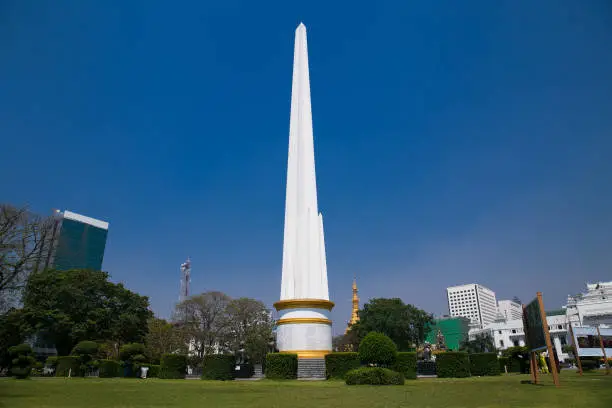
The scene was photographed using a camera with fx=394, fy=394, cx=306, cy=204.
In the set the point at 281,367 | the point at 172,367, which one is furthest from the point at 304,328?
the point at 172,367

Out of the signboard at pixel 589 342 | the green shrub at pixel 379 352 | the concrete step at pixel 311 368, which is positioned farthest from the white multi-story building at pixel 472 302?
the green shrub at pixel 379 352

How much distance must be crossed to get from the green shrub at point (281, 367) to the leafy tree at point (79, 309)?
29.9 meters

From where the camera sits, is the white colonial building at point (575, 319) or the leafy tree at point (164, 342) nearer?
the leafy tree at point (164, 342)

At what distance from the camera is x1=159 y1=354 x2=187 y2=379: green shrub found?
925 inches

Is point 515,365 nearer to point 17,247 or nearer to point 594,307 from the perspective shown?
point 17,247

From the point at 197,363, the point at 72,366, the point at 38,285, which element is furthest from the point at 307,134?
the point at 38,285

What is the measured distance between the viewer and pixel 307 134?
2753 cm

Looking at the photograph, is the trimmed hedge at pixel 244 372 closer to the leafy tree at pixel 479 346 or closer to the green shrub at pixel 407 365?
the green shrub at pixel 407 365

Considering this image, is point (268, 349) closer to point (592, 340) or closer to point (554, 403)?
point (592, 340)

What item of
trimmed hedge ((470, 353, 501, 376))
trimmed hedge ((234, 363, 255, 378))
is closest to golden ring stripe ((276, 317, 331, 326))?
trimmed hedge ((234, 363, 255, 378))

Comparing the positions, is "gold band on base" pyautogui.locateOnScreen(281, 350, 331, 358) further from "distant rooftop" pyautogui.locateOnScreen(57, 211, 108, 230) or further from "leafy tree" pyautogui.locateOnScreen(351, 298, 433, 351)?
"distant rooftop" pyautogui.locateOnScreen(57, 211, 108, 230)

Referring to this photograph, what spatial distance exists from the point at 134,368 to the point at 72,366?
4233mm

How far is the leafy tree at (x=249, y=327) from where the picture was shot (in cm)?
4156

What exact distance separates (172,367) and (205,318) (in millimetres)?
19896
